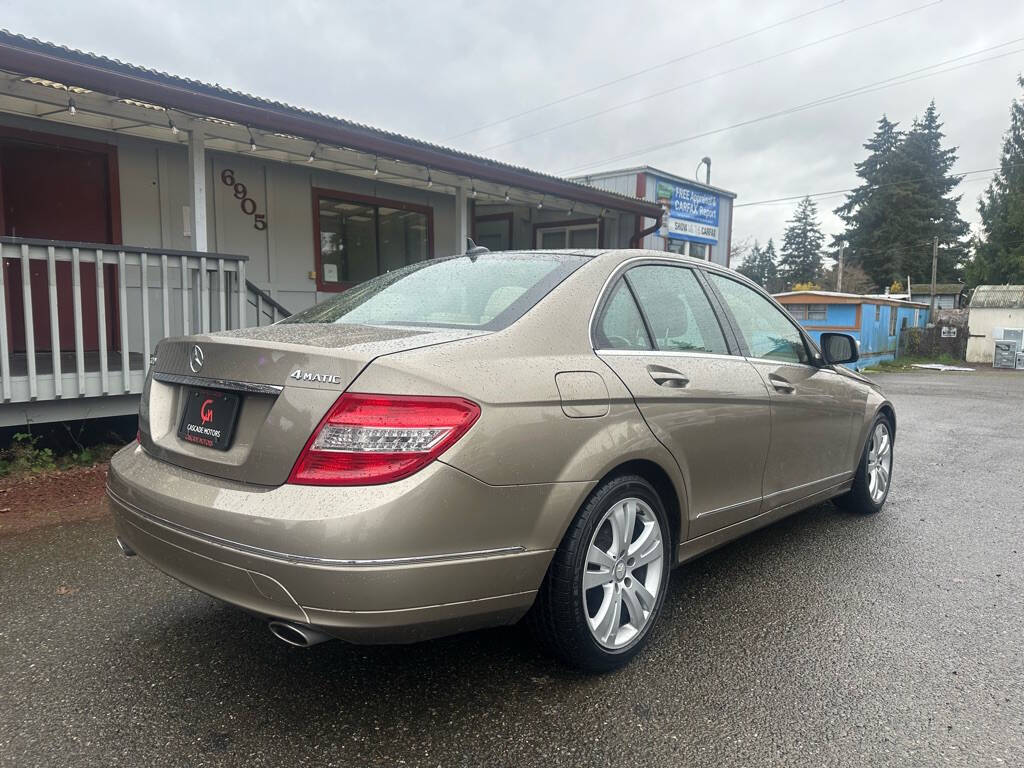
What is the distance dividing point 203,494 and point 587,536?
1.23 meters

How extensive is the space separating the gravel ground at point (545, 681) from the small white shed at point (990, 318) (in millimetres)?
25358

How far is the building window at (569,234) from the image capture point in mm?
12547

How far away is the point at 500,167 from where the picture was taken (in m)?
8.82

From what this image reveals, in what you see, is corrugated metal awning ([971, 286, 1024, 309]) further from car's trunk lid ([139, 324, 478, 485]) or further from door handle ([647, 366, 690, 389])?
car's trunk lid ([139, 324, 478, 485])

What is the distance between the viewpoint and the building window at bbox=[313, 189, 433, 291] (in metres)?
9.62

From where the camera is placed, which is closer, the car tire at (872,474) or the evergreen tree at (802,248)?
the car tire at (872,474)

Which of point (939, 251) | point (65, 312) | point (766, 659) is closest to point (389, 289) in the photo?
point (766, 659)

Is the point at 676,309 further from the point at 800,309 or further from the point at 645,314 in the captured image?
the point at 800,309

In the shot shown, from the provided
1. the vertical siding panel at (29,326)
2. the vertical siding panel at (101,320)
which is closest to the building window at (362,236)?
the vertical siding panel at (101,320)

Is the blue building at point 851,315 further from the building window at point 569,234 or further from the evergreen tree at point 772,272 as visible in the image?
the evergreen tree at point 772,272

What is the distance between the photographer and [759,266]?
90938 millimetres

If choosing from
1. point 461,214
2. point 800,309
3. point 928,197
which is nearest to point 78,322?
point 461,214

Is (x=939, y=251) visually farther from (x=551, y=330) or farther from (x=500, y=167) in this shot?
(x=551, y=330)

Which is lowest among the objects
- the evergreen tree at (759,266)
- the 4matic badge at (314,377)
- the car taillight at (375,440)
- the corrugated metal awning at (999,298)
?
the car taillight at (375,440)
